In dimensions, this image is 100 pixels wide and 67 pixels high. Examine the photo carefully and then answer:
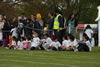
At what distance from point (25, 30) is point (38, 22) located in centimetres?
120

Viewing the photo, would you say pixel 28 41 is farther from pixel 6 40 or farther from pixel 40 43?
pixel 6 40

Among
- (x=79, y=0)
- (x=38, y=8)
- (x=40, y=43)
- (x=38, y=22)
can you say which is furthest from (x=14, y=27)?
(x=79, y=0)

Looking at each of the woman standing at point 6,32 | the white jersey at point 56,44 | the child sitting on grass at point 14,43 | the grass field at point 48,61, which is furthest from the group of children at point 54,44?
the grass field at point 48,61

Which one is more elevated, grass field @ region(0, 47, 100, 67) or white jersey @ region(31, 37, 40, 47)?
white jersey @ region(31, 37, 40, 47)

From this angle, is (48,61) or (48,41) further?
(48,41)

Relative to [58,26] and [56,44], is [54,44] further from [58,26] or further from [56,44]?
[58,26]

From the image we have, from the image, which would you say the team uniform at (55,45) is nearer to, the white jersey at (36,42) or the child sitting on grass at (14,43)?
the white jersey at (36,42)

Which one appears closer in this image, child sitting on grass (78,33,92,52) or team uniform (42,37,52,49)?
child sitting on grass (78,33,92,52)

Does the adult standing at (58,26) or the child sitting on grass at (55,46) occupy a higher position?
the adult standing at (58,26)

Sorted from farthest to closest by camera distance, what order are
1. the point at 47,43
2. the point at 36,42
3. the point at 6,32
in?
the point at 6,32 < the point at 47,43 < the point at 36,42

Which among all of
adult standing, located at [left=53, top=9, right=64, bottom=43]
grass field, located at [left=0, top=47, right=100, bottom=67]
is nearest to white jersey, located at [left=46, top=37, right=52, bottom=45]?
adult standing, located at [left=53, top=9, right=64, bottom=43]

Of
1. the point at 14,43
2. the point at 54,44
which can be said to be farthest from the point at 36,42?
the point at 14,43

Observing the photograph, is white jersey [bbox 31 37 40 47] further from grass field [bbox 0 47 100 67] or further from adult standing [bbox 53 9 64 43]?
grass field [bbox 0 47 100 67]

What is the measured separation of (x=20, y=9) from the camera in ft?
178
